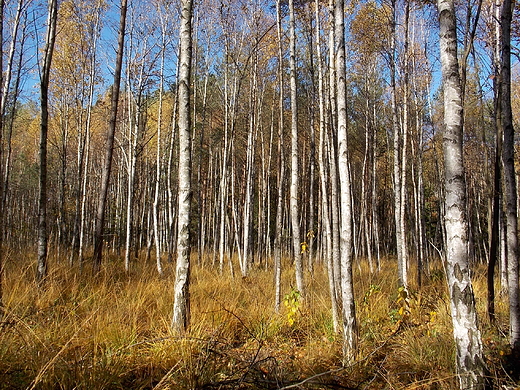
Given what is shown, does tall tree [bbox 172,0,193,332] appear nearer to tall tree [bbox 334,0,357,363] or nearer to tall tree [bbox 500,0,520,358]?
tall tree [bbox 334,0,357,363]

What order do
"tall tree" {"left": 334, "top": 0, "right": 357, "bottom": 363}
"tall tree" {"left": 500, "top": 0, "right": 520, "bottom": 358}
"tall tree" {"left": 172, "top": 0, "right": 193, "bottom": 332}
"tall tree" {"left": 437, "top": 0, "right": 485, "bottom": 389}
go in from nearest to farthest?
"tall tree" {"left": 437, "top": 0, "right": 485, "bottom": 389}, "tall tree" {"left": 500, "top": 0, "right": 520, "bottom": 358}, "tall tree" {"left": 334, "top": 0, "right": 357, "bottom": 363}, "tall tree" {"left": 172, "top": 0, "right": 193, "bottom": 332}

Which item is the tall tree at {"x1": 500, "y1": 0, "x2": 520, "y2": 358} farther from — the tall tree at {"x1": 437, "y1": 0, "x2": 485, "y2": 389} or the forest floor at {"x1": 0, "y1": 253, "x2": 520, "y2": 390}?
the tall tree at {"x1": 437, "y1": 0, "x2": 485, "y2": 389}

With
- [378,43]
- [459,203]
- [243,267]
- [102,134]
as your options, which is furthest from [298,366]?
[102,134]

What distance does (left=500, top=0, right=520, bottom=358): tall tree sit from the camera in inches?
119

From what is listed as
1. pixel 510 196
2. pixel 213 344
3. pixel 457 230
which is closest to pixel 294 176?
pixel 510 196

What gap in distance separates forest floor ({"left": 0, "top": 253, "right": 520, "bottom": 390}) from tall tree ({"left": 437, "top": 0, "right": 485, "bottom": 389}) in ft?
0.94

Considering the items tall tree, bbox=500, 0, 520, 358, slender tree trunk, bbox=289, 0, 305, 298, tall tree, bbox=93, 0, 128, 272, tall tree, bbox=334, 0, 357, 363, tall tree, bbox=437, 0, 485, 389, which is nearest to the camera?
tall tree, bbox=437, 0, 485, 389

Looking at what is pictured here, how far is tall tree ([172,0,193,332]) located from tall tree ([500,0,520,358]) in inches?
125

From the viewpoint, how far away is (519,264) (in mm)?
3139

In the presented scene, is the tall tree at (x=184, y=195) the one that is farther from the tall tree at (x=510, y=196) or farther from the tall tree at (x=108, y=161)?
the tall tree at (x=108, y=161)

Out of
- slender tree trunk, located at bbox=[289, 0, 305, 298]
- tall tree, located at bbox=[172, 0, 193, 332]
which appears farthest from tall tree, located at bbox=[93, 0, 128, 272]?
slender tree trunk, located at bbox=[289, 0, 305, 298]

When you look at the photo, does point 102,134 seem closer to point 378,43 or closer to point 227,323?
point 378,43

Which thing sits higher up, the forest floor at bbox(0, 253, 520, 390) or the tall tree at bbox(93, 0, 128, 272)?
the tall tree at bbox(93, 0, 128, 272)

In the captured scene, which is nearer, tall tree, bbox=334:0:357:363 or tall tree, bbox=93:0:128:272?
tall tree, bbox=334:0:357:363
